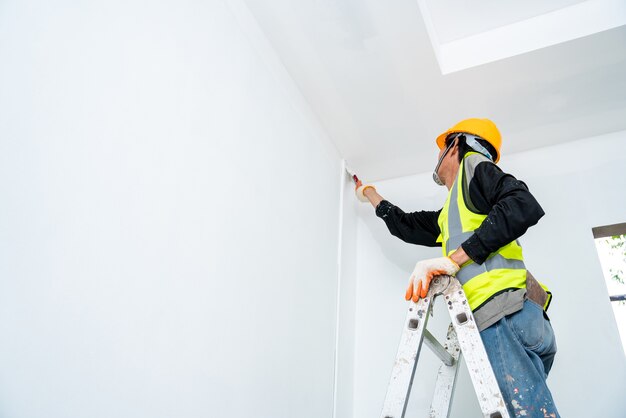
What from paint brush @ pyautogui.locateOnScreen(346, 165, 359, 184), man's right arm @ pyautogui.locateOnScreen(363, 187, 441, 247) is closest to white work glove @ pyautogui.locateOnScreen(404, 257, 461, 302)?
man's right arm @ pyautogui.locateOnScreen(363, 187, 441, 247)

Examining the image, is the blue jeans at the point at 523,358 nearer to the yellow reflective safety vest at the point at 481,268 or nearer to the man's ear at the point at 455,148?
the yellow reflective safety vest at the point at 481,268

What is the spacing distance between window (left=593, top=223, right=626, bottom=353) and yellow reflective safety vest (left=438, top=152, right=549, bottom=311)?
0.98 m

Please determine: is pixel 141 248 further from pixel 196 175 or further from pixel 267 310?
pixel 267 310

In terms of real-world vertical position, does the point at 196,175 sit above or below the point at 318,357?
above

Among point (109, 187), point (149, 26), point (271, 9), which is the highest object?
point (271, 9)

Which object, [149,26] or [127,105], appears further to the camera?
[149,26]

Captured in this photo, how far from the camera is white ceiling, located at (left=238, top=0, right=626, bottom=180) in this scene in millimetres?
1892

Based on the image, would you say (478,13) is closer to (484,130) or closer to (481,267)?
(484,130)

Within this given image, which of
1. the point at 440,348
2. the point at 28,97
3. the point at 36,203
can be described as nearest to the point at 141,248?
the point at 36,203

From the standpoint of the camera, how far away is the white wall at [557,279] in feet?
6.32

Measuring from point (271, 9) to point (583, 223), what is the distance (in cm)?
185

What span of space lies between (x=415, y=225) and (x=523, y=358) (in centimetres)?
101

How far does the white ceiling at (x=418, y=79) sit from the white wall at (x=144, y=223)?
0.35 m

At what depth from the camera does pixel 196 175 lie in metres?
1.32
